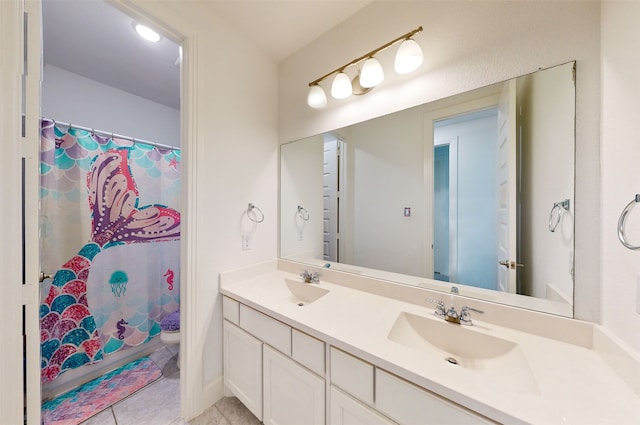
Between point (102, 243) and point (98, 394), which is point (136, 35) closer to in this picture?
point (102, 243)

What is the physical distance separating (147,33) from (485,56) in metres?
2.06

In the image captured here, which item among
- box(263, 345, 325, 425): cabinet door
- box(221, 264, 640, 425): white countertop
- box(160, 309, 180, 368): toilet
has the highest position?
box(221, 264, 640, 425): white countertop

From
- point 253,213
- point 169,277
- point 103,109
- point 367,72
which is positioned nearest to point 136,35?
point 103,109

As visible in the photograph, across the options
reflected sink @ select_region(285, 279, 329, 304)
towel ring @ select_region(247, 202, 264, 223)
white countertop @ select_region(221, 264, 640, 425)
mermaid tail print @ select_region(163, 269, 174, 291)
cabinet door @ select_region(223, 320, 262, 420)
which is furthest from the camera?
mermaid tail print @ select_region(163, 269, 174, 291)

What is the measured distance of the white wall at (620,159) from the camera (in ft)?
2.02

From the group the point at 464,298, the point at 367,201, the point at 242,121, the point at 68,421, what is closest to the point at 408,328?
the point at 464,298

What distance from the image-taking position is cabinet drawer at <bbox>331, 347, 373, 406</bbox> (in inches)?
30.5

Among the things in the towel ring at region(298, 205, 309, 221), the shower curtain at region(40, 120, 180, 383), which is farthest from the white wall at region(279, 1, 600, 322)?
the shower curtain at region(40, 120, 180, 383)

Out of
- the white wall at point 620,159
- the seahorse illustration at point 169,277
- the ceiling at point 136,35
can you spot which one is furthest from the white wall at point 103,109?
the white wall at point 620,159

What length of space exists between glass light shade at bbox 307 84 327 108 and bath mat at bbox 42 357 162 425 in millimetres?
2318

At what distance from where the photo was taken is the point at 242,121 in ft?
5.13

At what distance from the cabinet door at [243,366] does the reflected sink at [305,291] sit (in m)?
0.37

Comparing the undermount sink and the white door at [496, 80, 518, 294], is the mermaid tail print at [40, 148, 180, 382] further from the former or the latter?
the white door at [496, 80, 518, 294]

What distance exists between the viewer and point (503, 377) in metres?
0.74
